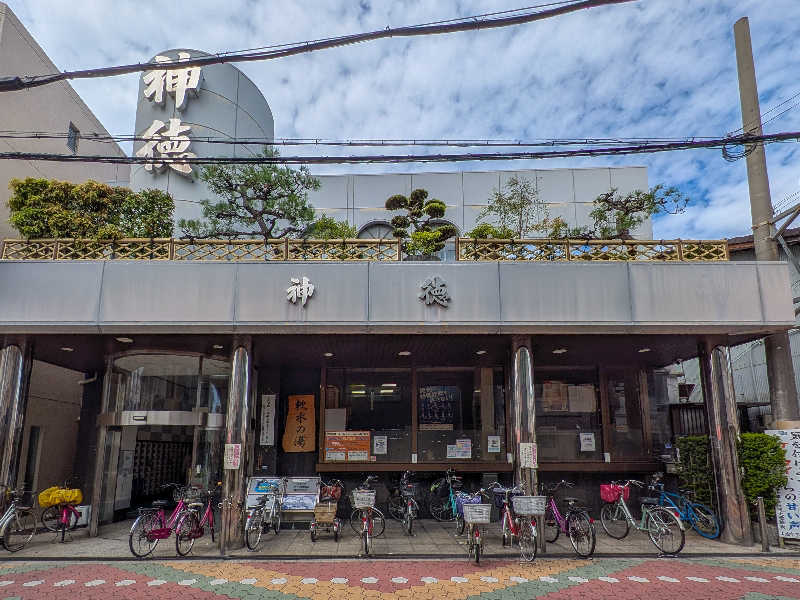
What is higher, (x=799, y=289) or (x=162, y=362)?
(x=799, y=289)

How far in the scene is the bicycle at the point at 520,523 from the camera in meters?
9.37

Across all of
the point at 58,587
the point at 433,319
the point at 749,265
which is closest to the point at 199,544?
the point at 58,587

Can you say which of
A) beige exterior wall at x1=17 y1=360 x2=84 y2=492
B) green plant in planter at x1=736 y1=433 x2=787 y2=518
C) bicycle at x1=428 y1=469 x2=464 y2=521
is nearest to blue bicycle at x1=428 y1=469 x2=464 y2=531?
bicycle at x1=428 y1=469 x2=464 y2=521

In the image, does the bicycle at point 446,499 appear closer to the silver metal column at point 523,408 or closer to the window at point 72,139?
the silver metal column at point 523,408

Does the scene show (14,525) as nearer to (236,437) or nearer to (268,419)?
(236,437)

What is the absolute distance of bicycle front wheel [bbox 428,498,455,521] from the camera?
13188mm

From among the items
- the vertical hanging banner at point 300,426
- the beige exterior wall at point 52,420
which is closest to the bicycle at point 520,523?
the vertical hanging banner at point 300,426

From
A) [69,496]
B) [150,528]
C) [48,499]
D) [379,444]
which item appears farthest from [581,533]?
[48,499]

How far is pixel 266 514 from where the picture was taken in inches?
434

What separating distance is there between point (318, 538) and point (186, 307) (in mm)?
5173

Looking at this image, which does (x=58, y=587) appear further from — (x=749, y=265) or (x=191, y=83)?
(x=191, y=83)

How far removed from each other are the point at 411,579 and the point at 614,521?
17.5ft

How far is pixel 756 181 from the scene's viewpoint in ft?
37.9

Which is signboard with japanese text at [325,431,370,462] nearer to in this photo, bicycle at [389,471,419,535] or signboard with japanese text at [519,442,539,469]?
bicycle at [389,471,419,535]
